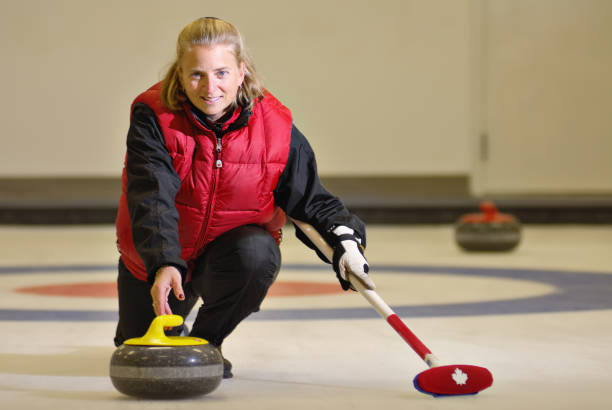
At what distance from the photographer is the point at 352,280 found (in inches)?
75.5

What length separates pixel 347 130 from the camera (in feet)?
29.5

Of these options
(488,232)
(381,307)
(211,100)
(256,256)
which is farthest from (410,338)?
(488,232)

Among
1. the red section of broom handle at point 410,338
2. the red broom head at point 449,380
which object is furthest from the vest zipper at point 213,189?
the red broom head at point 449,380

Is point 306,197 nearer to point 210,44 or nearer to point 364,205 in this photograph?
point 210,44

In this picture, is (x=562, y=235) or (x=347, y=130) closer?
(x=562, y=235)

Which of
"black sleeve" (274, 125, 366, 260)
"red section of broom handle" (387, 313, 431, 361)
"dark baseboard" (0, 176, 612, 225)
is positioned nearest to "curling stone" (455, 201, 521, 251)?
"dark baseboard" (0, 176, 612, 225)

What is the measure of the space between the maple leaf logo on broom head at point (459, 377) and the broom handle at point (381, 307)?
0.13ft

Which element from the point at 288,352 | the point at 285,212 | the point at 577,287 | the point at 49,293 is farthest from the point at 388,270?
the point at 285,212

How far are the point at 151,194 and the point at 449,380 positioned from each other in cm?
59

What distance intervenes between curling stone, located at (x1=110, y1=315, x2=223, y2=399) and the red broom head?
0.35 m

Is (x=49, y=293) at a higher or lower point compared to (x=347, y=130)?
higher

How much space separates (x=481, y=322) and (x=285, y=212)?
95 cm

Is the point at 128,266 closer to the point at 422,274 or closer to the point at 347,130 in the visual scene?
the point at 422,274

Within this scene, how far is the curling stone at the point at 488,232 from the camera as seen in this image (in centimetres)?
512
